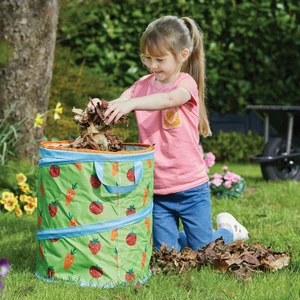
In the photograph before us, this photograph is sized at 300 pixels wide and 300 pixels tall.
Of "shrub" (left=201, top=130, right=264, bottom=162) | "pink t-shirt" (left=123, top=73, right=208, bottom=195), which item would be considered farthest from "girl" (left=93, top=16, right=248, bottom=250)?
"shrub" (left=201, top=130, right=264, bottom=162)

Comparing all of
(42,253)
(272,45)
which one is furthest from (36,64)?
(272,45)

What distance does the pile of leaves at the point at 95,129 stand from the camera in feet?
8.85

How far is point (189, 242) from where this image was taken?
3.35 metres

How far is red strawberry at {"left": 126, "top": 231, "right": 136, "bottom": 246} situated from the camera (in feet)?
8.89

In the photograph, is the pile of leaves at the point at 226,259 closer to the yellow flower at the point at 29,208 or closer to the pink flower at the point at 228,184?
the yellow flower at the point at 29,208

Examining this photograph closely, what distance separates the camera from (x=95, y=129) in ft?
8.97

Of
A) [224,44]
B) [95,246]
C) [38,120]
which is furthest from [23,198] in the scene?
[224,44]

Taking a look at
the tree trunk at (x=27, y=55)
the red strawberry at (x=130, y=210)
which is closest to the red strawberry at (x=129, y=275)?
the red strawberry at (x=130, y=210)

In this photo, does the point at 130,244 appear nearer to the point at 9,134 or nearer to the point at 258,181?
the point at 9,134

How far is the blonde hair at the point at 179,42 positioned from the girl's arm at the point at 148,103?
0.20 metres

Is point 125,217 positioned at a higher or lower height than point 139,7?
lower

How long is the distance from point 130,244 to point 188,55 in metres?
0.95

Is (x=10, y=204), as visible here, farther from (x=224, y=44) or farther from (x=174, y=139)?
(x=224, y=44)

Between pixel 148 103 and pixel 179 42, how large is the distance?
389 millimetres
